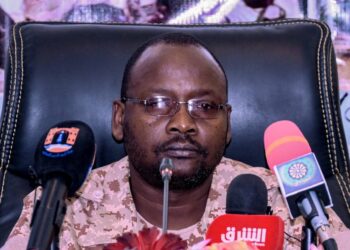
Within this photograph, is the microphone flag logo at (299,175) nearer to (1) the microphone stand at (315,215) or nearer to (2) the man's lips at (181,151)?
(1) the microphone stand at (315,215)

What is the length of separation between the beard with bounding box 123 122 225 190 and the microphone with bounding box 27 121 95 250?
36cm

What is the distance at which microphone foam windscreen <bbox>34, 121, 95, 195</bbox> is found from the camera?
1052 mm

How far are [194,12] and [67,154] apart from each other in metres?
1.39

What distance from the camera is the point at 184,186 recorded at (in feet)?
5.17

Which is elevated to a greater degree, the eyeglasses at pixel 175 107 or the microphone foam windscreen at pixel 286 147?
the eyeglasses at pixel 175 107

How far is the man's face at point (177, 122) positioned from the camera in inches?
59.6

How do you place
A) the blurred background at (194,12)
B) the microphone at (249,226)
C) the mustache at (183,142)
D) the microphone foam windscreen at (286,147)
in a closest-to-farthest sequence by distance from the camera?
the microphone at (249,226)
the microphone foam windscreen at (286,147)
the mustache at (183,142)
the blurred background at (194,12)

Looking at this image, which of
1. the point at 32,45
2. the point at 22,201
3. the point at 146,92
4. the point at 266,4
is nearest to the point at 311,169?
the point at 146,92

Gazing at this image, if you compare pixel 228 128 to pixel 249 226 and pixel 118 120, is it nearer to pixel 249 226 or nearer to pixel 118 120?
pixel 118 120

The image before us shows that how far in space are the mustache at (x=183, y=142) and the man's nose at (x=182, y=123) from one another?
0.05ft

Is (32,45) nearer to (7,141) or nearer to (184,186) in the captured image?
(7,141)

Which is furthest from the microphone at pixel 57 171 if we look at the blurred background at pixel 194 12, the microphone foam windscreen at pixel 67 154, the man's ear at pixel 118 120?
the blurred background at pixel 194 12

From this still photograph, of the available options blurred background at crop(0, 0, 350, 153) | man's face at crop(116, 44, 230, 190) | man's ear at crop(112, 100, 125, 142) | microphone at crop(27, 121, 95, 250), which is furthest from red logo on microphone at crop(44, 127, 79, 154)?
blurred background at crop(0, 0, 350, 153)

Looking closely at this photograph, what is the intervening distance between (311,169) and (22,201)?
0.83 m
